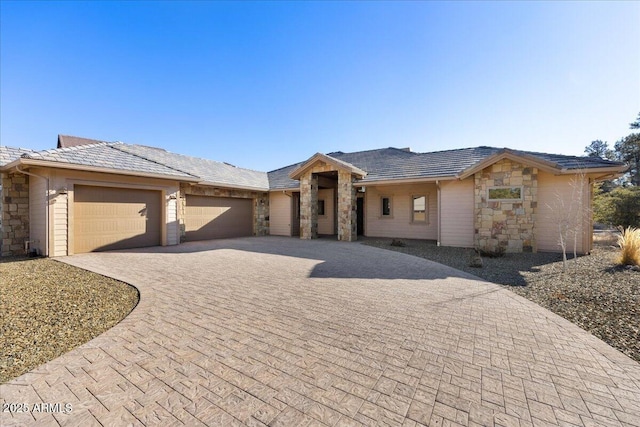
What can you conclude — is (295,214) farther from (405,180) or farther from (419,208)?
(419,208)

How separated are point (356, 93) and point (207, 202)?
33.7ft

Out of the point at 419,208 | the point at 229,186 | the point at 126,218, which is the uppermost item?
the point at 229,186

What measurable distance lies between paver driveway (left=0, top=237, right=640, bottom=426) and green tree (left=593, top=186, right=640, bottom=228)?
65.0 ft

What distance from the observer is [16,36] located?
850 cm

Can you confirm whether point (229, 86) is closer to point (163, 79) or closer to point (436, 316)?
point (163, 79)

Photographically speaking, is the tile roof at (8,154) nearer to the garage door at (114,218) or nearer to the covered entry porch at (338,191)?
the garage door at (114,218)

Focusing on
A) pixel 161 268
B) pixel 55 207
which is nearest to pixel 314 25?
pixel 161 268

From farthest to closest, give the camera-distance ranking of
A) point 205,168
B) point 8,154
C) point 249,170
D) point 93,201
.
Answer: point 249,170, point 205,168, point 8,154, point 93,201

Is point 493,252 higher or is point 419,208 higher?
point 419,208

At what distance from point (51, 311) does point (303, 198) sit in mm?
11599

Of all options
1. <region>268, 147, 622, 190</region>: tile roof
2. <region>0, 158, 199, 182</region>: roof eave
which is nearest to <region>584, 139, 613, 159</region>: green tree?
<region>268, 147, 622, 190</region>: tile roof

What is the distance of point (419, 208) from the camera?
49.9 feet

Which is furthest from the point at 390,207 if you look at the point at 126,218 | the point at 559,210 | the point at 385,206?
the point at 126,218

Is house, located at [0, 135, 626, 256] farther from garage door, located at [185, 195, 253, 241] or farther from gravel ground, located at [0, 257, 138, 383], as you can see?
gravel ground, located at [0, 257, 138, 383]
